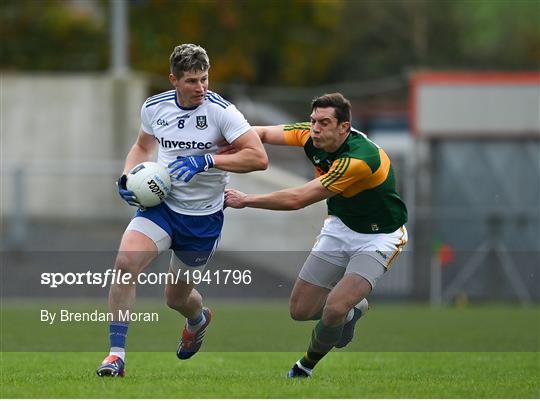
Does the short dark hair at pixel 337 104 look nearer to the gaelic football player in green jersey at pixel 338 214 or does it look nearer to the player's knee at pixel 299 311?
the gaelic football player in green jersey at pixel 338 214

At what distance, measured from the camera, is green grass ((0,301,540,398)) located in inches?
353

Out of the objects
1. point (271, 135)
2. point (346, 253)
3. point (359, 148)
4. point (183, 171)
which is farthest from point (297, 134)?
point (183, 171)

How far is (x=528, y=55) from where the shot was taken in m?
38.4

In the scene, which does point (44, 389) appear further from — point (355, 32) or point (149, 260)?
point (355, 32)

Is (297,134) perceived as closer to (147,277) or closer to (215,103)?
(215,103)

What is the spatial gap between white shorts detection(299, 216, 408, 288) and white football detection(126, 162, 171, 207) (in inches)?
57.4

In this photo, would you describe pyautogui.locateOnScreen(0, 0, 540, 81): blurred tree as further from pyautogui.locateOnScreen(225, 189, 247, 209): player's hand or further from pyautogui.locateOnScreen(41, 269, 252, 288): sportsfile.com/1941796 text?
pyautogui.locateOnScreen(225, 189, 247, 209): player's hand

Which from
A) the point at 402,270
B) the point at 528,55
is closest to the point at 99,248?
the point at 402,270

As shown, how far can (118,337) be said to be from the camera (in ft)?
31.2

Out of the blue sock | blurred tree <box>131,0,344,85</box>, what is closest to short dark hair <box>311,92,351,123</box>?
the blue sock

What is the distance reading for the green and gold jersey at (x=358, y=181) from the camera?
9812 millimetres

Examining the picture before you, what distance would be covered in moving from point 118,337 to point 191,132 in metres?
1.63

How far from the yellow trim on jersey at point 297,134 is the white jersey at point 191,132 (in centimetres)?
47

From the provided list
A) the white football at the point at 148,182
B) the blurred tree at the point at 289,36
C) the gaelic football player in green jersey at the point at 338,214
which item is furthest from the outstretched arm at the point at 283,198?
the blurred tree at the point at 289,36
